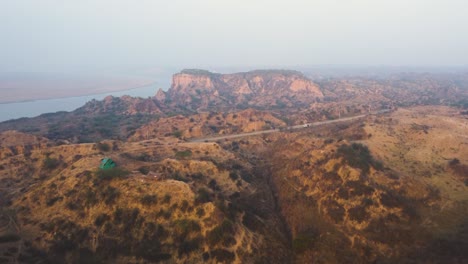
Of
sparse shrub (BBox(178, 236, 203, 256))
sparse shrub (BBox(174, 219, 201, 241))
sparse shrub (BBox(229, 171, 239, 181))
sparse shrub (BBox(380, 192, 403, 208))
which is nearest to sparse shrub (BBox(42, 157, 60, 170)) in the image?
sparse shrub (BBox(229, 171, 239, 181))

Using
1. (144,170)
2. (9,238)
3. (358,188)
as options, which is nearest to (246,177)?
(144,170)

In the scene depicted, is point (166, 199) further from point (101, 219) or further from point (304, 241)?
point (304, 241)

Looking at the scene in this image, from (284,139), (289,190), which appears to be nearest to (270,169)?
(289,190)

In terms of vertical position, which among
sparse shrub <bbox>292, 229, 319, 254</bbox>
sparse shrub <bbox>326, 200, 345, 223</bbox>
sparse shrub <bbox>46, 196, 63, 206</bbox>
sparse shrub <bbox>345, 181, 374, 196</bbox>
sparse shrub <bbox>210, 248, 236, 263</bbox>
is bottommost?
sparse shrub <bbox>292, 229, 319, 254</bbox>

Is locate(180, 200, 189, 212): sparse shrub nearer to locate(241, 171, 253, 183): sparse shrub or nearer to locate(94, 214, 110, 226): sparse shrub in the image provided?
locate(94, 214, 110, 226): sparse shrub

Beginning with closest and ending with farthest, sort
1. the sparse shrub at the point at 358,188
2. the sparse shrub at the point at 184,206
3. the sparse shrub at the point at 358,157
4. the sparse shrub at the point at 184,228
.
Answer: the sparse shrub at the point at 184,228, the sparse shrub at the point at 184,206, the sparse shrub at the point at 358,188, the sparse shrub at the point at 358,157

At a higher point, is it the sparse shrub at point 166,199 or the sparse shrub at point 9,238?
the sparse shrub at point 166,199

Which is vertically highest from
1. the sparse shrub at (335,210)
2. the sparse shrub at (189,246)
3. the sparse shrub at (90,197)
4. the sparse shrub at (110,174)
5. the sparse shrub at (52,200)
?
the sparse shrub at (110,174)

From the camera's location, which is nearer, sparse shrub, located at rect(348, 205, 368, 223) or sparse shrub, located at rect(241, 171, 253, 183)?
sparse shrub, located at rect(348, 205, 368, 223)

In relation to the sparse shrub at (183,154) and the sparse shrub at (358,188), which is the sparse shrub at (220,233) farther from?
the sparse shrub at (183,154)

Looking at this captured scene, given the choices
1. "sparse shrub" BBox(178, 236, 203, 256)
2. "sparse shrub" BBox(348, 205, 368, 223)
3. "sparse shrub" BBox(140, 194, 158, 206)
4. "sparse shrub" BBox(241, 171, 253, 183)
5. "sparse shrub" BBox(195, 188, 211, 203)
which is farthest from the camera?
"sparse shrub" BBox(241, 171, 253, 183)

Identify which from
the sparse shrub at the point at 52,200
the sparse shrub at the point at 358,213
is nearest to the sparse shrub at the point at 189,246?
the sparse shrub at the point at 52,200

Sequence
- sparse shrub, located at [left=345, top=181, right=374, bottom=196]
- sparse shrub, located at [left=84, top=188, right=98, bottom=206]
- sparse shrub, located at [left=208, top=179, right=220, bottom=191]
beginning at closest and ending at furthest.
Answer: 1. sparse shrub, located at [left=84, top=188, right=98, bottom=206]
2. sparse shrub, located at [left=345, top=181, right=374, bottom=196]
3. sparse shrub, located at [left=208, top=179, right=220, bottom=191]
